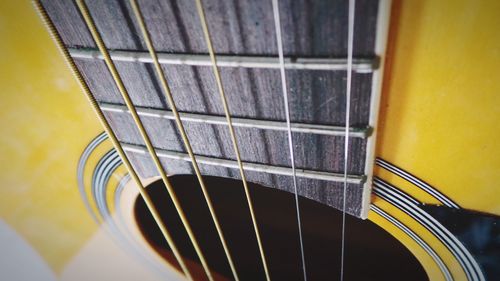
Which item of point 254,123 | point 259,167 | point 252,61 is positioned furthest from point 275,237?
point 252,61

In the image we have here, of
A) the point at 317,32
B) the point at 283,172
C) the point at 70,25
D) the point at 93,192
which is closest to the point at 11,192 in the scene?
the point at 93,192

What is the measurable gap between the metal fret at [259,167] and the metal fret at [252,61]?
224 mm

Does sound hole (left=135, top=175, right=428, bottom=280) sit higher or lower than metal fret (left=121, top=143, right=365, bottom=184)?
higher

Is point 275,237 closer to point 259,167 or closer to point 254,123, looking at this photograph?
point 259,167

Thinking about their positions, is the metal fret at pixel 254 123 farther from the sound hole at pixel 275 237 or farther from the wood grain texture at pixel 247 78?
the sound hole at pixel 275 237

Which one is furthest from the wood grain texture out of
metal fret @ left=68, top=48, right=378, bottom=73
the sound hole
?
the sound hole

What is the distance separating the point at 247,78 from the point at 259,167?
21 cm

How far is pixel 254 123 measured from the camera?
1.87ft

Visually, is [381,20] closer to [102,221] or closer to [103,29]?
[103,29]

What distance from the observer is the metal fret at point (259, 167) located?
0.62 metres

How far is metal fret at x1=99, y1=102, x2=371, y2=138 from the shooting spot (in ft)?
1.74

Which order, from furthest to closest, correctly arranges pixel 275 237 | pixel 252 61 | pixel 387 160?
pixel 275 237
pixel 387 160
pixel 252 61

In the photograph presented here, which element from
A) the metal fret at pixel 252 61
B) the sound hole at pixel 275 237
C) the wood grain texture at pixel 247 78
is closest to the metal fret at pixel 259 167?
the wood grain texture at pixel 247 78

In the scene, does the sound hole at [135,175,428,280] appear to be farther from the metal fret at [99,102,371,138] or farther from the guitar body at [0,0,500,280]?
the metal fret at [99,102,371,138]
